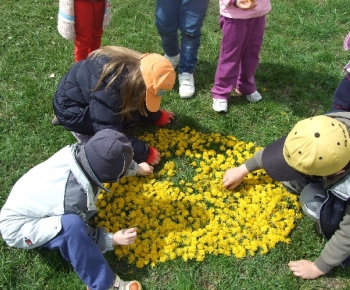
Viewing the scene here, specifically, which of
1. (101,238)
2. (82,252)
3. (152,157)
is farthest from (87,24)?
(82,252)

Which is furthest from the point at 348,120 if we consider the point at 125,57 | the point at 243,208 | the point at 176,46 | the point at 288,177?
the point at 176,46

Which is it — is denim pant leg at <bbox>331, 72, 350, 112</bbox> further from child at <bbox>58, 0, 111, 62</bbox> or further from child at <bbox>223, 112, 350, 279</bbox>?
child at <bbox>58, 0, 111, 62</bbox>

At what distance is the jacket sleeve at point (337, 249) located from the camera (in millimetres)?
2742

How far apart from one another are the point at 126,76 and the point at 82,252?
126 centimetres

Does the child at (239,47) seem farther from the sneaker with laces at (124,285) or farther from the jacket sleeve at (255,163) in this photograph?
the sneaker with laces at (124,285)

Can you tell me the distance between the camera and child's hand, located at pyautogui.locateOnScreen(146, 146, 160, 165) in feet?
11.7

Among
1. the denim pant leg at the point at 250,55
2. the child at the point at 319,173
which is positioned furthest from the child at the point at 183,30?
the child at the point at 319,173

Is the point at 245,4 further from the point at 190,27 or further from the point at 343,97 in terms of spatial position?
the point at 343,97

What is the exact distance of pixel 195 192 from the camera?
3.50 m

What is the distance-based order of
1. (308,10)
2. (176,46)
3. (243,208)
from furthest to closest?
(308,10) < (176,46) < (243,208)

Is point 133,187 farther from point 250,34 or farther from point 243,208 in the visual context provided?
point 250,34

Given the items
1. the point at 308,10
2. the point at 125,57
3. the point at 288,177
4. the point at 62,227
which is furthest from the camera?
the point at 308,10

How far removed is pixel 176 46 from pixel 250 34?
0.95 meters

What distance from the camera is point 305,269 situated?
302cm
